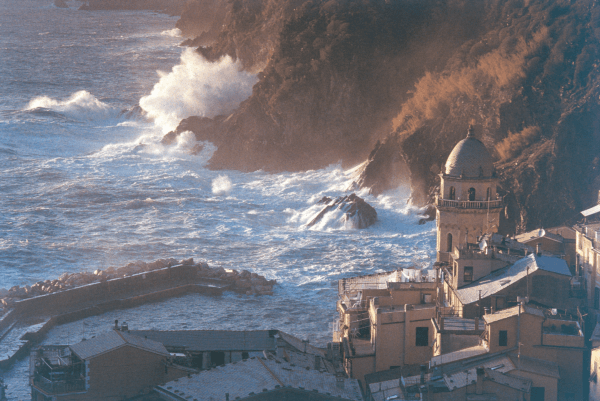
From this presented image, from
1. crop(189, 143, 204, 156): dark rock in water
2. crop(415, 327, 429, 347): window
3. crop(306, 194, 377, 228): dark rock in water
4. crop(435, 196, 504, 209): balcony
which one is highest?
crop(189, 143, 204, 156): dark rock in water

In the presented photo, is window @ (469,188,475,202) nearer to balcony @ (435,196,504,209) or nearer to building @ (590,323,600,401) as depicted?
balcony @ (435,196,504,209)

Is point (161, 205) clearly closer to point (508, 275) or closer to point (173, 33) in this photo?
point (508, 275)

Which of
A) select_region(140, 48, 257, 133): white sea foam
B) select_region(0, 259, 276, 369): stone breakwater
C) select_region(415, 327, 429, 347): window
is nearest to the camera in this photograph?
select_region(415, 327, 429, 347): window

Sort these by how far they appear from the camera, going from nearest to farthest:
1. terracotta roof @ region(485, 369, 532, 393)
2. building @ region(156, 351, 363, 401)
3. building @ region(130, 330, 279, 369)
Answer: building @ region(156, 351, 363, 401) → terracotta roof @ region(485, 369, 532, 393) → building @ region(130, 330, 279, 369)

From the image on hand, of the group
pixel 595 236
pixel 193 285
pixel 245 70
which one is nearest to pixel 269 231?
pixel 193 285

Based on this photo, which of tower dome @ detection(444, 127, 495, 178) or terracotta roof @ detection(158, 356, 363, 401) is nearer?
terracotta roof @ detection(158, 356, 363, 401)

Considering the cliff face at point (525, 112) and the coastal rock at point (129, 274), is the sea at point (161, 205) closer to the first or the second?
the coastal rock at point (129, 274)

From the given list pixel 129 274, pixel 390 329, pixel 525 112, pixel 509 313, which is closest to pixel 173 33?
pixel 525 112

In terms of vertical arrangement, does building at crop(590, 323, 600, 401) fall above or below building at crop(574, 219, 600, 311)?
below

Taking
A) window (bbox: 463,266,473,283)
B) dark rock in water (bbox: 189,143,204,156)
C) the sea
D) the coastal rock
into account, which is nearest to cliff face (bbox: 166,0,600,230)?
dark rock in water (bbox: 189,143,204,156)

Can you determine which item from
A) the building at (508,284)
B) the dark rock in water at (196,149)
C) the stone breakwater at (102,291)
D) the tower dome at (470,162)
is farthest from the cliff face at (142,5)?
the building at (508,284)
